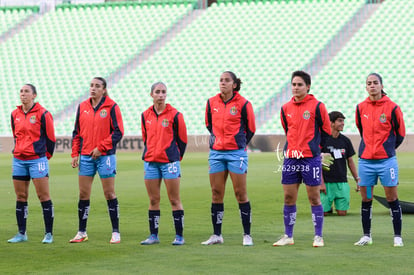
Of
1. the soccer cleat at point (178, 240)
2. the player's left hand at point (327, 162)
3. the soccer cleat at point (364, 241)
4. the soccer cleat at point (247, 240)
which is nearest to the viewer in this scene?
the soccer cleat at point (364, 241)

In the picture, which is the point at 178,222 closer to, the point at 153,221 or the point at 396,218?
the point at 153,221

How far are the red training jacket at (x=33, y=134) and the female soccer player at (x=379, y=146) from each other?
A: 150 inches

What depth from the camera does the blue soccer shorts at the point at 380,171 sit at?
8.91 metres

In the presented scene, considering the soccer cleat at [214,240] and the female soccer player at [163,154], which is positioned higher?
the female soccer player at [163,154]

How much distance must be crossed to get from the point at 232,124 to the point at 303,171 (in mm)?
999

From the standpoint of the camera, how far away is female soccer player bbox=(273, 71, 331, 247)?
893 cm

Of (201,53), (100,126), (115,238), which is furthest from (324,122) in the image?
(201,53)

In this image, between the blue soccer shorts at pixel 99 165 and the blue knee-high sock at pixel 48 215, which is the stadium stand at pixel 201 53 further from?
the blue knee-high sock at pixel 48 215

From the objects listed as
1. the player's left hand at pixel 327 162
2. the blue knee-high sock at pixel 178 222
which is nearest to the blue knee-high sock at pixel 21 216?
the blue knee-high sock at pixel 178 222

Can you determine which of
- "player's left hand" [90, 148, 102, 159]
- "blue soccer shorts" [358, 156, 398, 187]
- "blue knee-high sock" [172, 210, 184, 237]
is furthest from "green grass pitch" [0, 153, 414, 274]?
"player's left hand" [90, 148, 102, 159]

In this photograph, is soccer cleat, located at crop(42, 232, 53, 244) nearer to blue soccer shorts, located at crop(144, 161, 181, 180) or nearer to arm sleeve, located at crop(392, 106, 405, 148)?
blue soccer shorts, located at crop(144, 161, 181, 180)

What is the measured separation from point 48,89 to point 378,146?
3294 cm

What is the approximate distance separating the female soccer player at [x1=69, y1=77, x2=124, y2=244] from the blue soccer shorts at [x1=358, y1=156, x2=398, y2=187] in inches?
116

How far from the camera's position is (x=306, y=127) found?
352 inches
